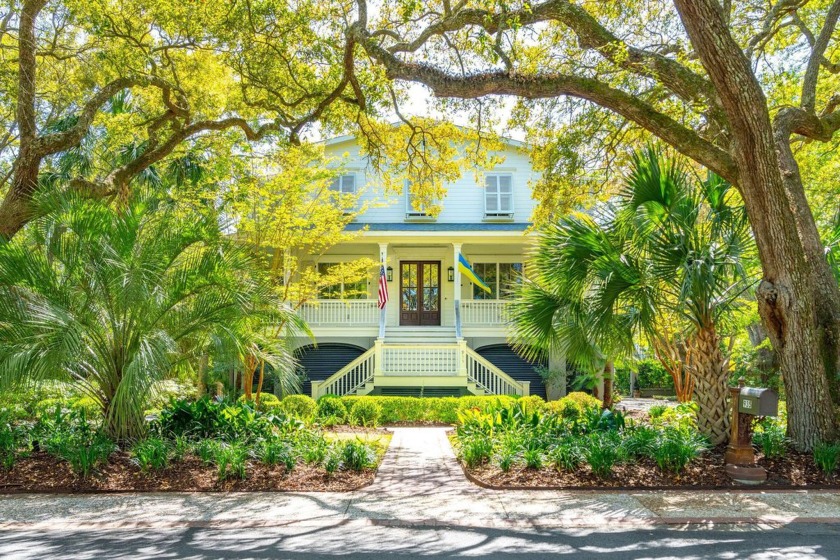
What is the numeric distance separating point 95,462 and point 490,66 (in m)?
9.02

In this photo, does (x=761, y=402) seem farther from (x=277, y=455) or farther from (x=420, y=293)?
(x=420, y=293)

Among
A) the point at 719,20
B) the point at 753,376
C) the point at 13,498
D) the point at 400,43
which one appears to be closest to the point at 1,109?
the point at 400,43

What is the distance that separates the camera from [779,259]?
8.11 metres

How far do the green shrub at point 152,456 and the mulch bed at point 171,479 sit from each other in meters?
0.09

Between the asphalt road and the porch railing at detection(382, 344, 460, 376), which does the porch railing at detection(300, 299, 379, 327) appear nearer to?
the porch railing at detection(382, 344, 460, 376)

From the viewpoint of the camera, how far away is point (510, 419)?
1004cm

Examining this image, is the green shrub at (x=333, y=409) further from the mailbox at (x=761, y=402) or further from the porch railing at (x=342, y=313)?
the mailbox at (x=761, y=402)

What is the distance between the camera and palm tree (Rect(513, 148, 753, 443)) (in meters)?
8.30

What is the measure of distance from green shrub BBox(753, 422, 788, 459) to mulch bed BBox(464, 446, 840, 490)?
0.29 feet

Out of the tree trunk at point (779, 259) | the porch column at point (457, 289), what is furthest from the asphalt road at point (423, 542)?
the porch column at point (457, 289)

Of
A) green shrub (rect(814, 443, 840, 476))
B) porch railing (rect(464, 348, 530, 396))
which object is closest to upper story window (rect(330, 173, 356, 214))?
porch railing (rect(464, 348, 530, 396))

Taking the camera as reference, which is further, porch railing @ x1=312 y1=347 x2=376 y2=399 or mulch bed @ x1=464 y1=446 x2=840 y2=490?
porch railing @ x1=312 y1=347 x2=376 y2=399

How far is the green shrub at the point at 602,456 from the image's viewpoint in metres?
7.61

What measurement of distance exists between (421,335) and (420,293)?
2.64 m
